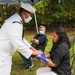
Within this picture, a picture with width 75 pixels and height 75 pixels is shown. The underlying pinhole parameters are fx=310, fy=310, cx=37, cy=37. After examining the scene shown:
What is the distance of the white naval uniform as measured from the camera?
473 cm

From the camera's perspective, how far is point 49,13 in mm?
17812

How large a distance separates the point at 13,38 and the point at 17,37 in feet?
→ 0.22

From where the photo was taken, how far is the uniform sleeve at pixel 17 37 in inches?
185

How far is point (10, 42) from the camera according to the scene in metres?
4.84

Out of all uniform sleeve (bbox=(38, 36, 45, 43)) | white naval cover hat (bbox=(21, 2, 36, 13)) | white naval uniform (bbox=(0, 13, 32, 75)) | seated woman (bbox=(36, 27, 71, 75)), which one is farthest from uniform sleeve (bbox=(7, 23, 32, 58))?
uniform sleeve (bbox=(38, 36, 45, 43))

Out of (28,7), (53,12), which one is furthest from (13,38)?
(53,12)

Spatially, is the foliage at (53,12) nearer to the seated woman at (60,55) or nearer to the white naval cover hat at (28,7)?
the seated woman at (60,55)

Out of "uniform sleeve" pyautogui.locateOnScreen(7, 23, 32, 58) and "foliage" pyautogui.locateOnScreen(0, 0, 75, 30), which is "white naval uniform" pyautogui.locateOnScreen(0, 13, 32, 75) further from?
"foliage" pyautogui.locateOnScreen(0, 0, 75, 30)

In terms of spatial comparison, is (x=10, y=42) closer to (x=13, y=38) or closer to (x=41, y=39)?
(x=13, y=38)

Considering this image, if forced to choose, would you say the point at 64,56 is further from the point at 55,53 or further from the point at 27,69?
the point at 27,69

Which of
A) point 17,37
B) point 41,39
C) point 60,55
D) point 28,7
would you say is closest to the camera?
point 17,37

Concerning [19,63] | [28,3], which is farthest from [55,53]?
[19,63]

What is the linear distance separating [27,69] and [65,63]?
3.27m

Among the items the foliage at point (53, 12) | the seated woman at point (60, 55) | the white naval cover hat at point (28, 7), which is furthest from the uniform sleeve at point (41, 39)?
the foliage at point (53, 12)
